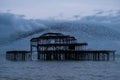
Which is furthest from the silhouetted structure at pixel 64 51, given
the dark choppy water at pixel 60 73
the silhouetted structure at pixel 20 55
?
the dark choppy water at pixel 60 73

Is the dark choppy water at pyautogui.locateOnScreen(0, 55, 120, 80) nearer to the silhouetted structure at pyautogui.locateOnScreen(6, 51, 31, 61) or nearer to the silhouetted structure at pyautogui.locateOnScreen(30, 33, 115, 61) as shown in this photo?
the silhouetted structure at pyautogui.locateOnScreen(30, 33, 115, 61)

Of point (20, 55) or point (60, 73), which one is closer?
point (60, 73)

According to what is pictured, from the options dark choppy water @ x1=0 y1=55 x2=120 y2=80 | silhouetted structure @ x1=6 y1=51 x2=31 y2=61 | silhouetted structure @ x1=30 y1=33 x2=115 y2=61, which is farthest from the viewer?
silhouetted structure @ x1=6 y1=51 x2=31 y2=61

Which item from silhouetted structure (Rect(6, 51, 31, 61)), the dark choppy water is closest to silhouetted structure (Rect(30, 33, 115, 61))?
silhouetted structure (Rect(6, 51, 31, 61))

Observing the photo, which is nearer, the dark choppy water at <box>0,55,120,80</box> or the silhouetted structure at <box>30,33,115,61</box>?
the dark choppy water at <box>0,55,120,80</box>

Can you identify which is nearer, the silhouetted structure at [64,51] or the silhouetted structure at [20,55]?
the silhouetted structure at [64,51]

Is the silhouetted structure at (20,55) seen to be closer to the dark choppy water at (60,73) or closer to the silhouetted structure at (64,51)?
the silhouetted structure at (64,51)

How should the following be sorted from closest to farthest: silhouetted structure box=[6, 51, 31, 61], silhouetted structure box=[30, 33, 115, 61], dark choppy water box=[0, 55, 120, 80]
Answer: dark choppy water box=[0, 55, 120, 80] < silhouetted structure box=[30, 33, 115, 61] < silhouetted structure box=[6, 51, 31, 61]

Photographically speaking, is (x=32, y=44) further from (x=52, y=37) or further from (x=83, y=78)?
(x=83, y=78)

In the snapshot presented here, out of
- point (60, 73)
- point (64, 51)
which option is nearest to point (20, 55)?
point (64, 51)

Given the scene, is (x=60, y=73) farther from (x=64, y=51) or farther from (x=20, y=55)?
(x=20, y=55)

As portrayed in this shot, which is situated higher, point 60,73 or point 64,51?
point 64,51

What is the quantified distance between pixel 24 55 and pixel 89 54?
16.9m

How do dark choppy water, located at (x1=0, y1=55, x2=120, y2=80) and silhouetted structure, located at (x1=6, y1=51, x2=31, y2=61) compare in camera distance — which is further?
silhouetted structure, located at (x1=6, y1=51, x2=31, y2=61)
